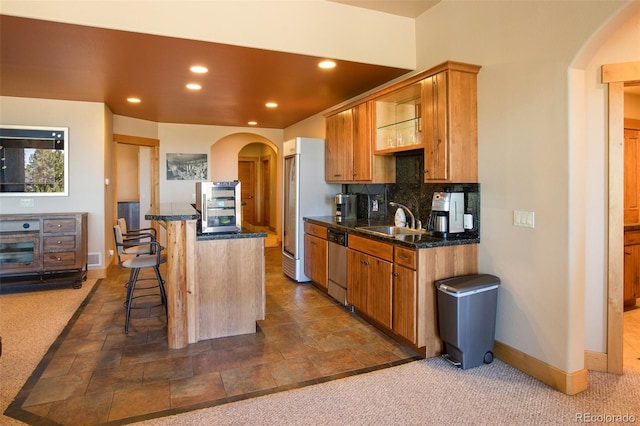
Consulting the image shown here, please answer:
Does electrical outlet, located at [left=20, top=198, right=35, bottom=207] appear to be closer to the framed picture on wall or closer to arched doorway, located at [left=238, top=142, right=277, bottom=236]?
the framed picture on wall

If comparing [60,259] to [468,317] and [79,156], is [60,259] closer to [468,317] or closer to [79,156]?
[79,156]

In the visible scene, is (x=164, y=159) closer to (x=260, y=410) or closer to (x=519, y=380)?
(x=260, y=410)

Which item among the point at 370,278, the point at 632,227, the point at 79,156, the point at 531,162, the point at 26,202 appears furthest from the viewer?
the point at 79,156

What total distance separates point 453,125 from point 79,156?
4948 mm

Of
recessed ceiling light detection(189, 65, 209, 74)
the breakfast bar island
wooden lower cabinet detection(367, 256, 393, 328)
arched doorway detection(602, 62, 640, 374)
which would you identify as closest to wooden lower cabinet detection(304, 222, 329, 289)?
wooden lower cabinet detection(367, 256, 393, 328)

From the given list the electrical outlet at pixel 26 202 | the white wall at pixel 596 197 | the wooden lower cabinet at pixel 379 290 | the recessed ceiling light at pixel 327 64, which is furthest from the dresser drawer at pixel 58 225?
the white wall at pixel 596 197

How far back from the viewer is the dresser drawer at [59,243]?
16.0 feet

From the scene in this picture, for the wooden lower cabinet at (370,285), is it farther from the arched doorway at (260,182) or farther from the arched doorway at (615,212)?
the arched doorway at (260,182)

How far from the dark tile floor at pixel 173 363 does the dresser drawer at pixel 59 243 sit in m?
1.21

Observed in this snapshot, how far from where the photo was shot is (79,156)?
5.41m

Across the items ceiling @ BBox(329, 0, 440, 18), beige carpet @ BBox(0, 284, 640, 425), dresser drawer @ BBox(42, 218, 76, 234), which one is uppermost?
ceiling @ BBox(329, 0, 440, 18)

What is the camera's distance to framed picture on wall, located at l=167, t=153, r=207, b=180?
23.7 ft

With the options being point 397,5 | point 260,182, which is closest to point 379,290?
point 397,5

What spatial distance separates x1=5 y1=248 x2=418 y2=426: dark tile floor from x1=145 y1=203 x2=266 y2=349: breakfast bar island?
0.46 feet
